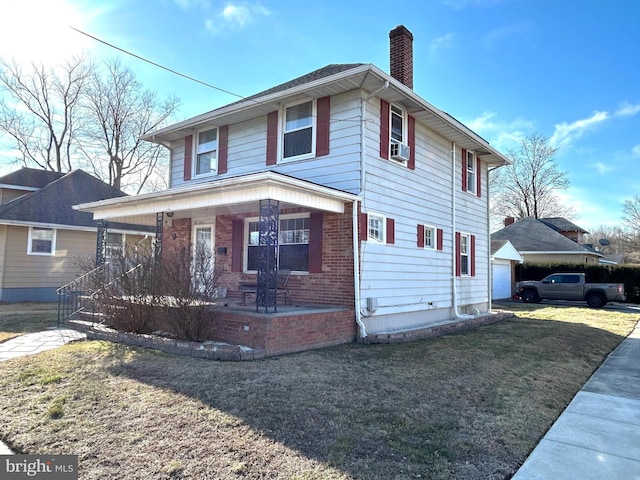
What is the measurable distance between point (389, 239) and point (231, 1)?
6896mm

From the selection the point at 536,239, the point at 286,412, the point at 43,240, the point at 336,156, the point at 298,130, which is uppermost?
the point at 298,130

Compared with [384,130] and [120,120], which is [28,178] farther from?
[384,130]

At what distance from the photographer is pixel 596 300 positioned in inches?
770

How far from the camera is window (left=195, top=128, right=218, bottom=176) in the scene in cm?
1189

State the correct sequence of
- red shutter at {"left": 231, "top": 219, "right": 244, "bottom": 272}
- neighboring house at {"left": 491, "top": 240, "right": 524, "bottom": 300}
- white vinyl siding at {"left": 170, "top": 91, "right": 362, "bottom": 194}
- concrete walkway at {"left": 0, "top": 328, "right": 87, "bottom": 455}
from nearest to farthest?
concrete walkway at {"left": 0, "top": 328, "right": 87, "bottom": 455}, white vinyl siding at {"left": 170, "top": 91, "right": 362, "bottom": 194}, red shutter at {"left": 231, "top": 219, "right": 244, "bottom": 272}, neighboring house at {"left": 491, "top": 240, "right": 524, "bottom": 300}

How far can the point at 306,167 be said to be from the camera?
9531 mm

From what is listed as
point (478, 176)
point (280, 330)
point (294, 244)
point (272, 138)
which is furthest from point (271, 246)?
point (478, 176)

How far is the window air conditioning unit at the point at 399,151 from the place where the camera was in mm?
9836

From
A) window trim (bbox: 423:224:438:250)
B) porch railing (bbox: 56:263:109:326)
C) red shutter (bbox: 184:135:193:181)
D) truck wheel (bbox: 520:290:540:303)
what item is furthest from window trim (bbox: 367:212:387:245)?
truck wheel (bbox: 520:290:540:303)

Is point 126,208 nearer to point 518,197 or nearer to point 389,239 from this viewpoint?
point 389,239

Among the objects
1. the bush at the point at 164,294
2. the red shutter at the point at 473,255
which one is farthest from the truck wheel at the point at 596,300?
the bush at the point at 164,294

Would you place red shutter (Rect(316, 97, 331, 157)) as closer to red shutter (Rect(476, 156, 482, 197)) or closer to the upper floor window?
the upper floor window

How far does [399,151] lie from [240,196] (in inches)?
170

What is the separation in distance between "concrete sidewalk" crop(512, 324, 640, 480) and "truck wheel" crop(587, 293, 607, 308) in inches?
610
